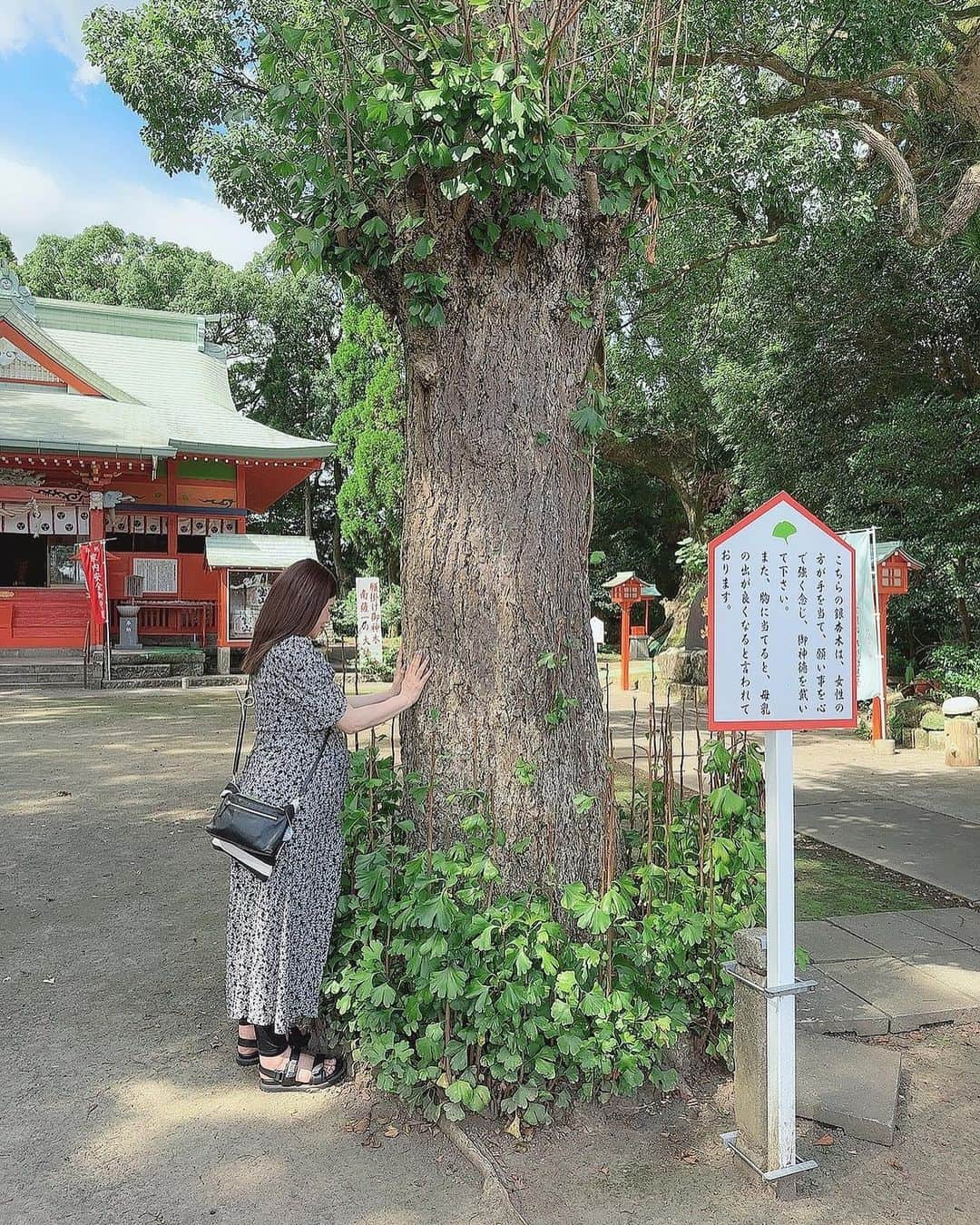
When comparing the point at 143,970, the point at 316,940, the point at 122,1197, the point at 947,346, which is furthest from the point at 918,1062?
the point at 947,346

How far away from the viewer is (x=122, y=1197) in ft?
7.54

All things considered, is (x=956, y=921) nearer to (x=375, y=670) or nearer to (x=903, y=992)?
(x=903, y=992)

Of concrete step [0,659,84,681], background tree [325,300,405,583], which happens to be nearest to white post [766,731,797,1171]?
concrete step [0,659,84,681]

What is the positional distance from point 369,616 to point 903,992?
1126 centimetres

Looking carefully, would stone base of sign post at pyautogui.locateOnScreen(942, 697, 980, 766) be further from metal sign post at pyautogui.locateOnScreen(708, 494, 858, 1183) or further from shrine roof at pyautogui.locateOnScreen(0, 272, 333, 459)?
shrine roof at pyautogui.locateOnScreen(0, 272, 333, 459)

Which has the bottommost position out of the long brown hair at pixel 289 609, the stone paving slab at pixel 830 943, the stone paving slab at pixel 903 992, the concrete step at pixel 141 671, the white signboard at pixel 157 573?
the stone paving slab at pixel 903 992

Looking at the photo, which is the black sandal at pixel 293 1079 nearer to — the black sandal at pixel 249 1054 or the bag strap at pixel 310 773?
the black sandal at pixel 249 1054

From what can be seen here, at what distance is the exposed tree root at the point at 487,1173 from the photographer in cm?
221

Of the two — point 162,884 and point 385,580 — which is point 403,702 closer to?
point 162,884

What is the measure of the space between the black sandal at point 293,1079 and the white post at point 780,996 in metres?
1.29

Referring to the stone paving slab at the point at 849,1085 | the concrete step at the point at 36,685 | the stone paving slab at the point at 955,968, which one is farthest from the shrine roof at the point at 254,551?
the stone paving slab at the point at 849,1085

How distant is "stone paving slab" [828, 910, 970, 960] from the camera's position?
3.88 metres

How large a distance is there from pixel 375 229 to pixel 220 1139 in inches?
106

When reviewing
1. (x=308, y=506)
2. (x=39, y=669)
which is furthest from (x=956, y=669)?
(x=308, y=506)
